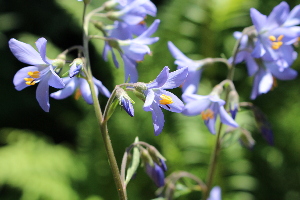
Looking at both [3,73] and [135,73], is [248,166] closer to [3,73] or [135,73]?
[135,73]

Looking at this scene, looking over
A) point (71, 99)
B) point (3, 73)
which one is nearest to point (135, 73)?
point (71, 99)

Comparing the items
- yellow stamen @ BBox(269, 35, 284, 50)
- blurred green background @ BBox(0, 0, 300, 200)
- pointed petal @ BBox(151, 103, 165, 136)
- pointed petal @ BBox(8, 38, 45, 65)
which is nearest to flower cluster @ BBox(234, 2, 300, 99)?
yellow stamen @ BBox(269, 35, 284, 50)

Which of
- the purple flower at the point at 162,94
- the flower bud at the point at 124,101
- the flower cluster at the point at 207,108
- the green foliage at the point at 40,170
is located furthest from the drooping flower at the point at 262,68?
the green foliage at the point at 40,170

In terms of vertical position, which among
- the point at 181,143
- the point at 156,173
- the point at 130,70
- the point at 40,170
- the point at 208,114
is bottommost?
the point at 40,170

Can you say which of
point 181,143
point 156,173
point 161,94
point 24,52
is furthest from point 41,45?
point 181,143

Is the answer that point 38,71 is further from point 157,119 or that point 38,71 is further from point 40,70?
point 157,119

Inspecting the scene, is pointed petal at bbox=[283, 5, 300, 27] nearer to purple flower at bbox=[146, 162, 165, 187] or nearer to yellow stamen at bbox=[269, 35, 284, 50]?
yellow stamen at bbox=[269, 35, 284, 50]

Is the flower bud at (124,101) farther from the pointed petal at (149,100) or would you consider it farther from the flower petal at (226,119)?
the flower petal at (226,119)

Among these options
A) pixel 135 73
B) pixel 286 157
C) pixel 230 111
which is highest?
pixel 135 73
